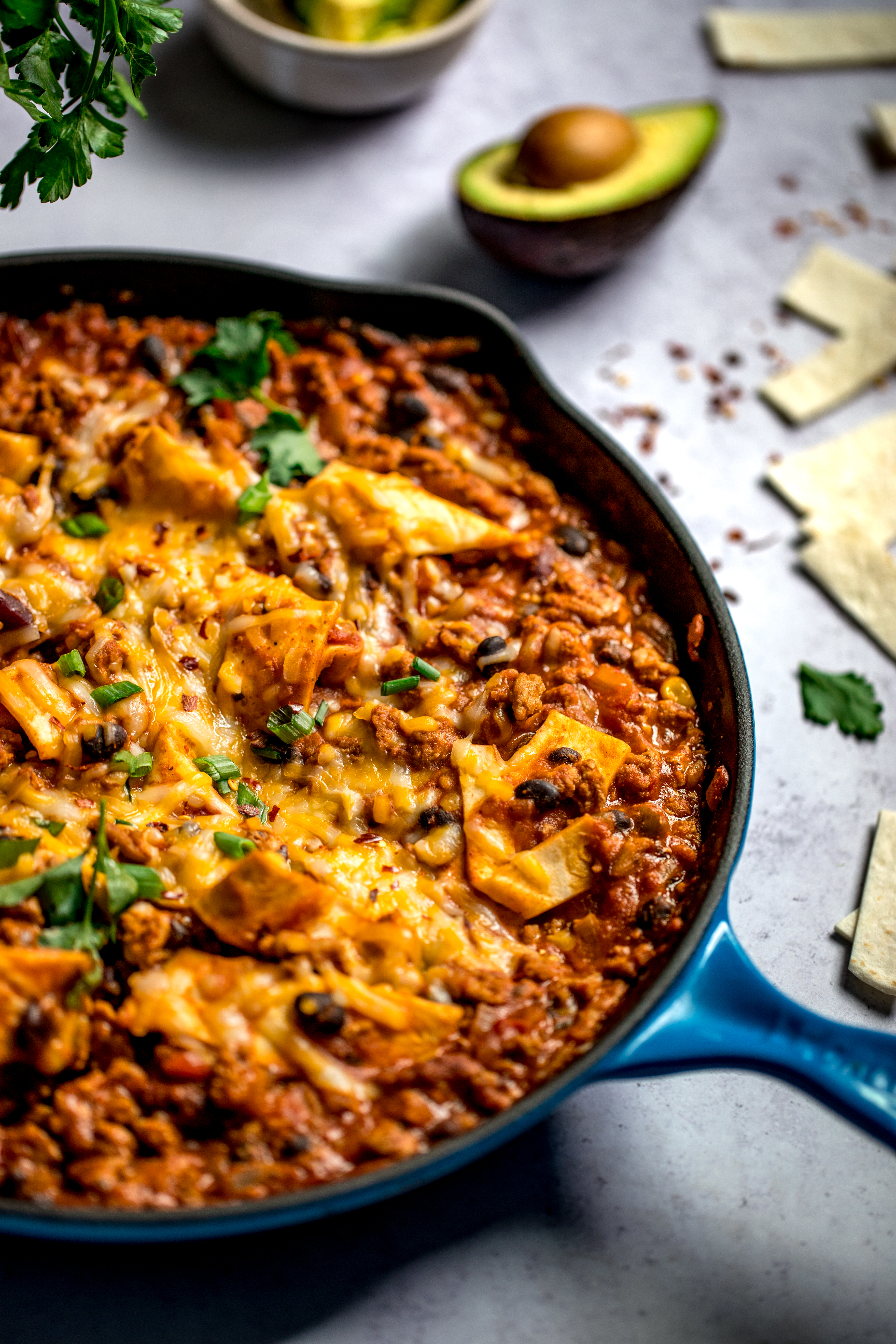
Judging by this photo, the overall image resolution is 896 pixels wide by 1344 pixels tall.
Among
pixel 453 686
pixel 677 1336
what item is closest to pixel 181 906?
pixel 453 686

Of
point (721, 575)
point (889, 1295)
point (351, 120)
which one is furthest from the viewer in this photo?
point (351, 120)

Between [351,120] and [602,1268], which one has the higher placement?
[351,120]

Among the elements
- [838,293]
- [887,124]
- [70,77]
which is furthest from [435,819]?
[887,124]

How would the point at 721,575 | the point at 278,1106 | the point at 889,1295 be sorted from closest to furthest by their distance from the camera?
the point at 278,1106, the point at 889,1295, the point at 721,575

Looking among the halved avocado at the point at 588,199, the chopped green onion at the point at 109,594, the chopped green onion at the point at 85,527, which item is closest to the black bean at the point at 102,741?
the chopped green onion at the point at 109,594

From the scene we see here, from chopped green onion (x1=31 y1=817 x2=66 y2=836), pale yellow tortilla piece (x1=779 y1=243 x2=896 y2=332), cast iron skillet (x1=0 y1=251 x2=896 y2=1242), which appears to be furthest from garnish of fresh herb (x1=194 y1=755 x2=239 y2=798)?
pale yellow tortilla piece (x1=779 y1=243 x2=896 y2=332)

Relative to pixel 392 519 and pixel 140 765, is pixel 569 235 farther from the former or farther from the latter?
pixel 140 765

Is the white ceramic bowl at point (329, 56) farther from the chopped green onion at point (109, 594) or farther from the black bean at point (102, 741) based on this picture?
the black bean at point (102, 741)

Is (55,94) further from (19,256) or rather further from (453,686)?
(453,686)
